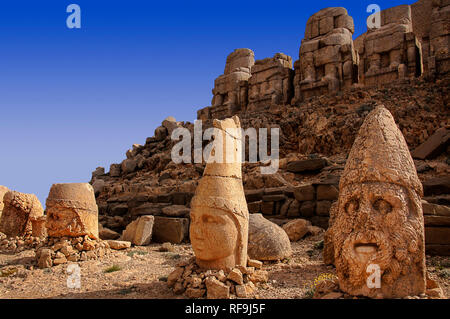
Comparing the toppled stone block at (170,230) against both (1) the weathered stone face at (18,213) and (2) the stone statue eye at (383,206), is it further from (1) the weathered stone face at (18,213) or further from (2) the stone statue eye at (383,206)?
(2) the stone statue eye at (383,206)

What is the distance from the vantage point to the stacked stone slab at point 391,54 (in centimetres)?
1661

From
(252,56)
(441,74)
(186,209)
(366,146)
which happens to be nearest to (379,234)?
(366,146)

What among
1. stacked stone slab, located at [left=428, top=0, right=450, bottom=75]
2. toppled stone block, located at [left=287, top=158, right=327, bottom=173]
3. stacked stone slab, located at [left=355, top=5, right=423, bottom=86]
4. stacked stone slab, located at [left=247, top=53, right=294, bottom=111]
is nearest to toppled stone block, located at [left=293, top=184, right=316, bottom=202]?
toppled stone block, located at [left=287, top=158, right=327, bottom=173]

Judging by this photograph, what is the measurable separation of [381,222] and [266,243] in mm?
3823

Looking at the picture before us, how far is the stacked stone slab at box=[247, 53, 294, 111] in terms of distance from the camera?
2062cm

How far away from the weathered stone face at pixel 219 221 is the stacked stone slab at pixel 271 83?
15.6m

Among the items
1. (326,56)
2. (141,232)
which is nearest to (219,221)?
(141,232)

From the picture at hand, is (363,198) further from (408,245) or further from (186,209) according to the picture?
(186,209)

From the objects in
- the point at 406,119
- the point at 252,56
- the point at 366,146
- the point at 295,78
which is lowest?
the point at 366,146

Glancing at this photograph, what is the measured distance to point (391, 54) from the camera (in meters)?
17.2

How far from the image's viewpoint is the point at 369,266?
3.44 m

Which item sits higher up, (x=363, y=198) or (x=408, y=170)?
(x=408, y=170)

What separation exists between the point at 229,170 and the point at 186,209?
21.6 feet

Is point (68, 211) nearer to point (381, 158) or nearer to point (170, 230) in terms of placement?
point (170, 230)
